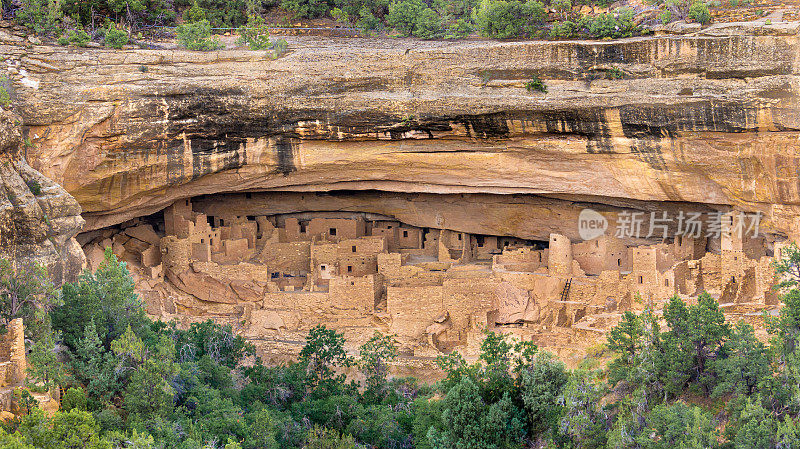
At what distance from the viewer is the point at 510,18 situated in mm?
A: 21156

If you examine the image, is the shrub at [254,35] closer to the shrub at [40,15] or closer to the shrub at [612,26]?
the shrub at [40,15]

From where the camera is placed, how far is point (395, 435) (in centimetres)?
1709

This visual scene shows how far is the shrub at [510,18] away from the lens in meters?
21.0

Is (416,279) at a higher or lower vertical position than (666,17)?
lower

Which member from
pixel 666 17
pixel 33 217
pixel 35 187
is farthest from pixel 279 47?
pixel 666 17

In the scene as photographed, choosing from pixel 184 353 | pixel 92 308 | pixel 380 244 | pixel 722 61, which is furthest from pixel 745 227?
pixel 92 308

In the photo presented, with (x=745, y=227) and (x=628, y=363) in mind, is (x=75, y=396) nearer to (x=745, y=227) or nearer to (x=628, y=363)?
(x=628, y=363)

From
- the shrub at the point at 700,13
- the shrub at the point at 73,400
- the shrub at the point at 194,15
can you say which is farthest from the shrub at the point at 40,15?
the shrub at the point at 700,13

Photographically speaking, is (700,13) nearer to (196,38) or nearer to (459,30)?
(459,30)

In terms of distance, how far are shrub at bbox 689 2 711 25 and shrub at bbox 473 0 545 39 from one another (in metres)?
3.63

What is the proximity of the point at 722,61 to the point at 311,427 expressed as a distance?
10492mm

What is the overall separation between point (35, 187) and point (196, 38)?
6056 mm

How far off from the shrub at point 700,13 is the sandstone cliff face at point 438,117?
94 centimetres

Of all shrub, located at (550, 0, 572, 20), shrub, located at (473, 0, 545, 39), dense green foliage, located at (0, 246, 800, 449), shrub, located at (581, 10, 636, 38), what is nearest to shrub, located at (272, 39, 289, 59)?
shrub, located at (473, 0, 545, 39)
